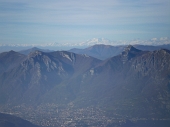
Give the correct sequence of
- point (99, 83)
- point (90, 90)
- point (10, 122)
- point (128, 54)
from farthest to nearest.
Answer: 1. point (128, 54)
2. point (99, 83)
3. point (90, 90)
4. point (10, 122)

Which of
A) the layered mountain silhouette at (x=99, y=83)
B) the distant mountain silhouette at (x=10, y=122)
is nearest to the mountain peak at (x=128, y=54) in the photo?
the layered mountain silhouette at (x=99, y=83)

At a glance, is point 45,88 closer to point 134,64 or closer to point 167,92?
point 134,64

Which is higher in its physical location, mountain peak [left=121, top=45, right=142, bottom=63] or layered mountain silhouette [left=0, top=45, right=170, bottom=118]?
mountain peak [left=121, top=45, right=142, bottom=63]

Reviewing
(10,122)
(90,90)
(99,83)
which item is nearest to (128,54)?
(99,83)

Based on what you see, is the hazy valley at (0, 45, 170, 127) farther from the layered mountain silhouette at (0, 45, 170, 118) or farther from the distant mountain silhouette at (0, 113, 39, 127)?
the distant mountain silhouette at (0, 113, 39, 127)

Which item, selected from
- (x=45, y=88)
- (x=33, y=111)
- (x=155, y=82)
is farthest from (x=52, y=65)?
(x=155, y=82)

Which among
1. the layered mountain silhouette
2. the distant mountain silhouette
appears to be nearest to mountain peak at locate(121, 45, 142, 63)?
the layered mountain silhouette

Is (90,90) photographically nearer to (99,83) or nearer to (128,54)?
(99,83)

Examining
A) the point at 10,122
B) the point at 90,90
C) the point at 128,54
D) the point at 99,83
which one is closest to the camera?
the point at 10,122
